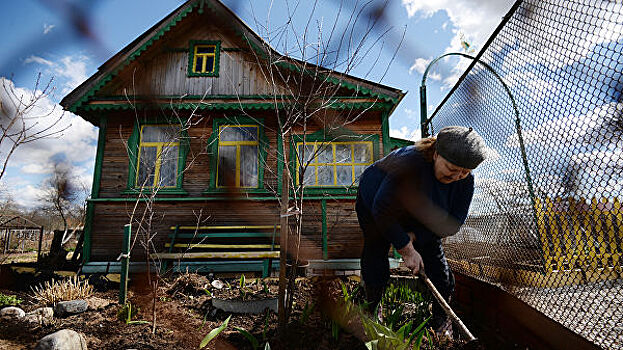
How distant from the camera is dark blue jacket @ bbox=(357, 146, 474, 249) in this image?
2107 millimetres

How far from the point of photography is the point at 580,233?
180 cm

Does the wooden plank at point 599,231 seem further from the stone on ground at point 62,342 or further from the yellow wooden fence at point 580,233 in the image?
the stone on ground at point 62,342

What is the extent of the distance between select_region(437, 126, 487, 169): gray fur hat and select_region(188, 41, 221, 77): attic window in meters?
6.30

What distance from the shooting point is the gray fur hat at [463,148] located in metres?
1.80

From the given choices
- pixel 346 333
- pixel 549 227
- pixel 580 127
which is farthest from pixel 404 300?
pixel 580 127

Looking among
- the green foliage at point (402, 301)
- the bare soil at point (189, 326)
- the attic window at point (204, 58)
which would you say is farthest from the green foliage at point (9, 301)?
the attic window at point (204, 58)

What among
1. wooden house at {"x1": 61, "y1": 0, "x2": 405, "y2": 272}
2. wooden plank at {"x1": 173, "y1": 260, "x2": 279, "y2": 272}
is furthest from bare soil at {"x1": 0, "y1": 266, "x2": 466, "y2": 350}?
wooden house at {"x1": 61, "y1": 0, "x2": 405, "y2": 272}

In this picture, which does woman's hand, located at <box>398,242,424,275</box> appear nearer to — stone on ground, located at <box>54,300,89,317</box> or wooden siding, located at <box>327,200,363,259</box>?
stone on ground, located at <box>54,300,89,317</box>

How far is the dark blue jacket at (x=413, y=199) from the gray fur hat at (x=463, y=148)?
0.29 m

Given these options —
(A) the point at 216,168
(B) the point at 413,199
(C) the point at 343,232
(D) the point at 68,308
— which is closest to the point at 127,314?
(D) the point at 68,308

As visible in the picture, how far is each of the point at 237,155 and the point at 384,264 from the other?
16.2 feet

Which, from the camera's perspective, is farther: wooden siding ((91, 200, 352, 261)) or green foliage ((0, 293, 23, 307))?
wooden siding ((91, 200, 352, 261))

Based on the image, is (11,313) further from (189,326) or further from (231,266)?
(231,266)

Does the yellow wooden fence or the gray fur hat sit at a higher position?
the gray fur hat
